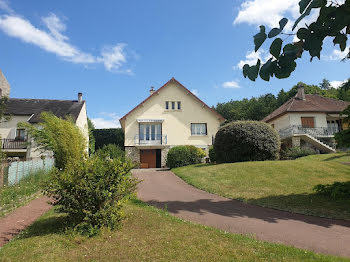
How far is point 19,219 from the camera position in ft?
22.6

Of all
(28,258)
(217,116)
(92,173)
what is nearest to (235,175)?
(92,173)

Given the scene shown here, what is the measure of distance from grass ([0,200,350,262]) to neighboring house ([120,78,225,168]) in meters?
20.8

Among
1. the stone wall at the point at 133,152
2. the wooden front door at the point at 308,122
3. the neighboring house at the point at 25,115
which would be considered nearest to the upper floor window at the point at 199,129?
the stone wall at the point at 133,152

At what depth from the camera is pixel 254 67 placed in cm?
229

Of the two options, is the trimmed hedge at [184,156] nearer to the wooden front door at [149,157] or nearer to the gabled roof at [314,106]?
the wooden front door at [149,157]

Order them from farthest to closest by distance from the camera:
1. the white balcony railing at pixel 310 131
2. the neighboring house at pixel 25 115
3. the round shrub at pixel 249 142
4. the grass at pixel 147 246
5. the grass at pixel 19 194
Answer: the white balcony railing at pixel 310 131 < the neighboring house at pixel 25 115 < the round shrub at pixel 249 142 < the grass at pixel 19 194 < the grass at pixel 147 246

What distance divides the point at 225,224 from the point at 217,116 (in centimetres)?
2185

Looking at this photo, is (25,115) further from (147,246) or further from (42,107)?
Answer: (147,246)

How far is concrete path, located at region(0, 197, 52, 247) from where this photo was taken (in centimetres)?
562

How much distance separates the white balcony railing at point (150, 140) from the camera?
86.5 feet

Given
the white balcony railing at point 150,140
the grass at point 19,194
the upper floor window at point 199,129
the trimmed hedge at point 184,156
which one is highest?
the upper floor window at point 199,129

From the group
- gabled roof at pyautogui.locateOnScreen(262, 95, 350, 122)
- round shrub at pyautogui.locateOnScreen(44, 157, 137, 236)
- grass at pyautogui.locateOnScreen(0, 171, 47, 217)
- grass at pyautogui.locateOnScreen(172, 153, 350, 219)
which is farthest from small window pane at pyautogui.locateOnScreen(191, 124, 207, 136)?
round shrub at pyautogui.locateOnScreen(44, 157, 137, 236)

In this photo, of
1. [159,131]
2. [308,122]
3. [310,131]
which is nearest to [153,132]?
[159,131]

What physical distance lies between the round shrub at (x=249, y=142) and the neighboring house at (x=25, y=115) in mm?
14666
